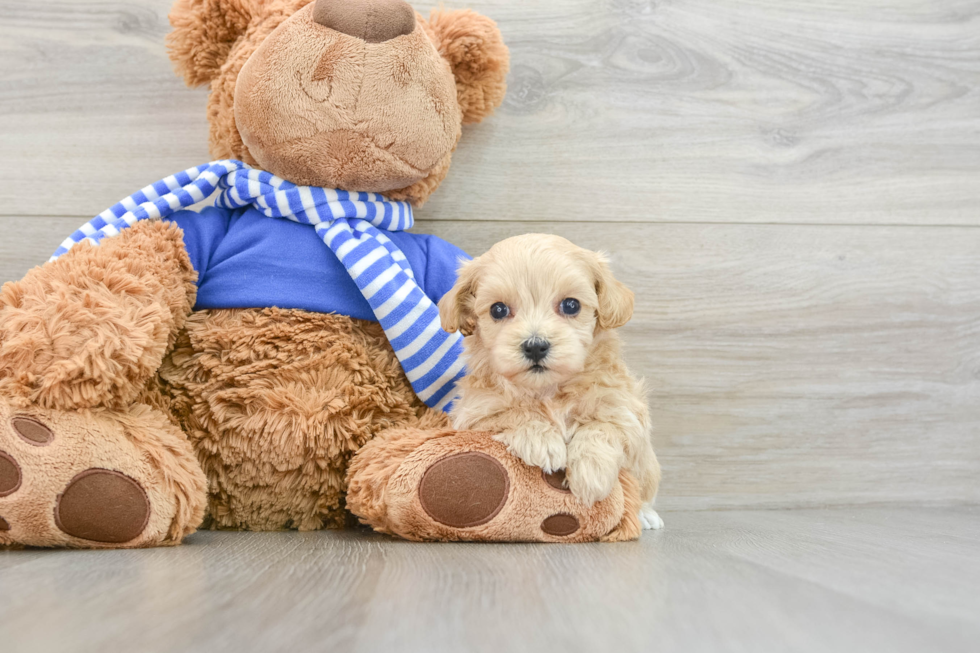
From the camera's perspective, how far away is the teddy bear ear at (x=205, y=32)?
1135 mm

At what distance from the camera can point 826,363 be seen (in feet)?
4.62

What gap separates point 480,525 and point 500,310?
0.27 meters

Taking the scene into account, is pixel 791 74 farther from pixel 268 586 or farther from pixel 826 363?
pixel 268 586

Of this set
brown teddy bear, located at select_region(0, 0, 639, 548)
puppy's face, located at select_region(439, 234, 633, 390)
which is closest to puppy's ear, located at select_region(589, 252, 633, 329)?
puppy's face, located at select_region(439, 234, 633, 390)

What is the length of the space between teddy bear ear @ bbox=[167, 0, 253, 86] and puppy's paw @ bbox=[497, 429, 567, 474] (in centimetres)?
77

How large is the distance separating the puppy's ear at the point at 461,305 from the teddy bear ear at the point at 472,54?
0.36 meters

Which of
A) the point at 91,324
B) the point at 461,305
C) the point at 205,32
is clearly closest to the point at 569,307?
the point at 461,305

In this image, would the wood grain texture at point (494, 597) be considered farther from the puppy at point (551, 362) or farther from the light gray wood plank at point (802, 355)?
the light gray wood plank at point (802, 355)

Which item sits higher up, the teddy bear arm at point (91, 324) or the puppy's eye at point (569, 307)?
the puppy's eye at point (569, 307)

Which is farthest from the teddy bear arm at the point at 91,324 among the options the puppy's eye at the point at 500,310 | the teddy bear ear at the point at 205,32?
the puppy's eye at the point at 500,310

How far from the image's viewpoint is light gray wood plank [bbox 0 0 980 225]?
1.32 metres

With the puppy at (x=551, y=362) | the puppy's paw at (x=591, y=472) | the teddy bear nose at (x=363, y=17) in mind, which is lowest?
the puppy's paw at (x=591, y=472)

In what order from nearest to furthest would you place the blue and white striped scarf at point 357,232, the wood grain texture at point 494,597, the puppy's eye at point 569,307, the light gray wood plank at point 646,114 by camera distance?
the wood grain texture at point 494,597, the puppy's eye at point 569,307, the blue and white striped scarf at point 357,232, the light gray wood plank at point 646,114

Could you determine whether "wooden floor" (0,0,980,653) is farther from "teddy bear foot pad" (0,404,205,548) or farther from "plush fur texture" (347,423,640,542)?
"teddy bear foot pad" (0,404,205,548)
